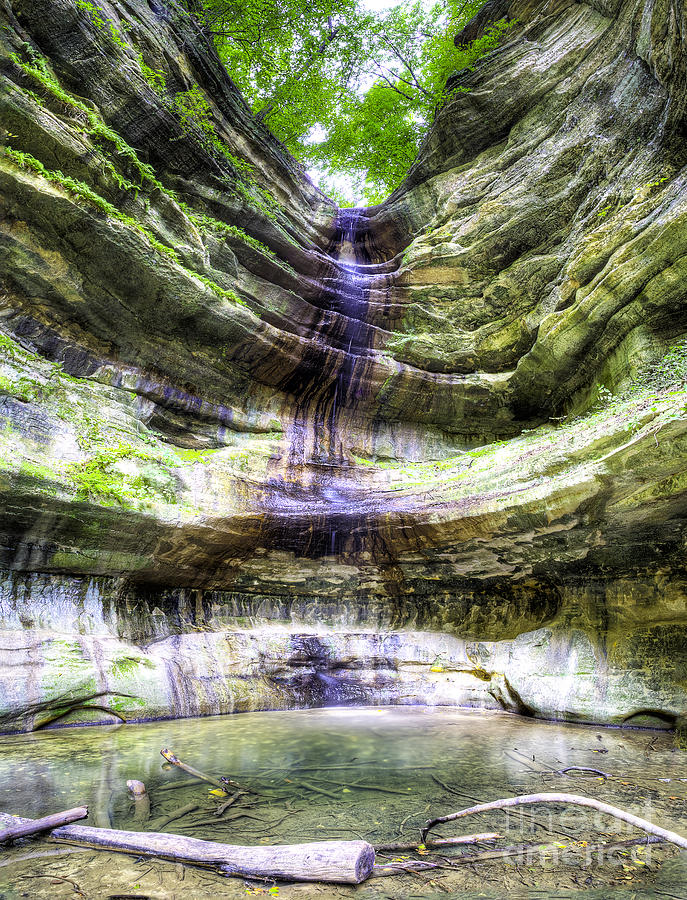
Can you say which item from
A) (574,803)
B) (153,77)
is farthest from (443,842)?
(153,77)

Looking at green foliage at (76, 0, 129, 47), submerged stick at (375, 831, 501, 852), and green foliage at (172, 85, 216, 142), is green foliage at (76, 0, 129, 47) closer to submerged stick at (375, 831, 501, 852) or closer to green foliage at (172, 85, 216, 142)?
green foliage at (172, 85, 216, 142)

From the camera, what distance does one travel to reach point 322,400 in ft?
42.8

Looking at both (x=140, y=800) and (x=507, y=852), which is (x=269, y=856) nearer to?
(x=507, y=852)

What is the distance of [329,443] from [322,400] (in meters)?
1.18

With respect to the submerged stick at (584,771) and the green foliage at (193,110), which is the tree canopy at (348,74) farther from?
the submerged stick at (584,771)

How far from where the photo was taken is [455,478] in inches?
392

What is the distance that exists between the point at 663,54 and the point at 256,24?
12.6 m

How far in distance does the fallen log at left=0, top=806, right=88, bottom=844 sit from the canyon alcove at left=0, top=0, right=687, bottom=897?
60 centimetres

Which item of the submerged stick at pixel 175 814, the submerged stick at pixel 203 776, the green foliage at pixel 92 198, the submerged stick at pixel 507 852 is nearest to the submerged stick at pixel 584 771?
the submerged stick at pixel 507 852

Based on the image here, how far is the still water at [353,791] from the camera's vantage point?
114 inches

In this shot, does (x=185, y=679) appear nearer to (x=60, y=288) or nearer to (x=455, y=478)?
(x=455, y=478)

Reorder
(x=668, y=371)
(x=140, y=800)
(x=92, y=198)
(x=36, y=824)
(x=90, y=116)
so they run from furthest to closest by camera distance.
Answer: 1. (x=90, y=116)
2. (x=92, y=198)
3. (x=668, y=371)
4. (x=140, y=800)
5. (x=36, y=824)

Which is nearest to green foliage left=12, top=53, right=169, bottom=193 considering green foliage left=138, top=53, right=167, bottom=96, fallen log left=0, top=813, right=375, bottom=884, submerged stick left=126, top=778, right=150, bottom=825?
green foliage left=138, top=53, right=167, bottom=96

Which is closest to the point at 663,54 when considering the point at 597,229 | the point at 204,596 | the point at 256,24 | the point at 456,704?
the point at 597,229
